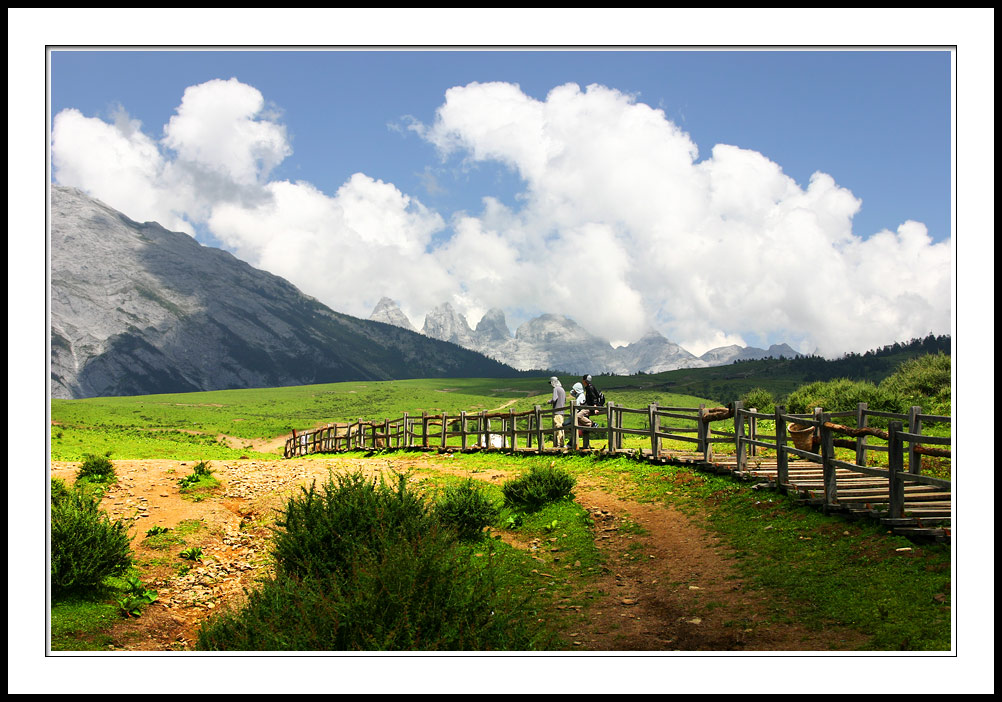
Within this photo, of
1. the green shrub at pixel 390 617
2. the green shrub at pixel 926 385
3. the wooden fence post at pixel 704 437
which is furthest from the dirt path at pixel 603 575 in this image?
the green shrub at pixel 926 385

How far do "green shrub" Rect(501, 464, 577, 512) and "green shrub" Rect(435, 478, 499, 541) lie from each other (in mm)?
1647

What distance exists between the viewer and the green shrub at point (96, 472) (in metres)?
15.5

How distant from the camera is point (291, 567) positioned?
9047 mm

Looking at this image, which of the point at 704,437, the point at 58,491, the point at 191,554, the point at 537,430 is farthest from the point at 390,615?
the point at 537,430

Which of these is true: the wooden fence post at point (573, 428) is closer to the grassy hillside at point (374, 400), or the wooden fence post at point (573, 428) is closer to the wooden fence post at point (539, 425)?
the wooden fence post at point (539, 425)

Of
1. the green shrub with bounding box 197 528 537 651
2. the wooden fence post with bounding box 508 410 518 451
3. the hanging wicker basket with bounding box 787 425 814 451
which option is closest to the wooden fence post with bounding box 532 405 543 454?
the wooden fence post with bounding box 508 410 518 451

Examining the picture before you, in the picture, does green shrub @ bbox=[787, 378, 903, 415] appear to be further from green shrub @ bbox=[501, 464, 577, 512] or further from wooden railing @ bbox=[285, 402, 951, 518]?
green shrub @ bbox=[501, 464, 577, 512]

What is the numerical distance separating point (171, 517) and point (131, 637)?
17.5 ft

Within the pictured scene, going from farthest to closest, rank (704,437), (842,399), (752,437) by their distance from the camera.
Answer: (842,399)
(752,437)
(704,437)

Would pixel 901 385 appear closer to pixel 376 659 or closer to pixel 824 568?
pixel 824 568

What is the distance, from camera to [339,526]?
935 centimetres

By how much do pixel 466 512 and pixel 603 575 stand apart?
3200 mm

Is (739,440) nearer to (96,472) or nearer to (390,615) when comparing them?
(390,615)

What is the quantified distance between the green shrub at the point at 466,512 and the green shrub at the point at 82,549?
205 inches
